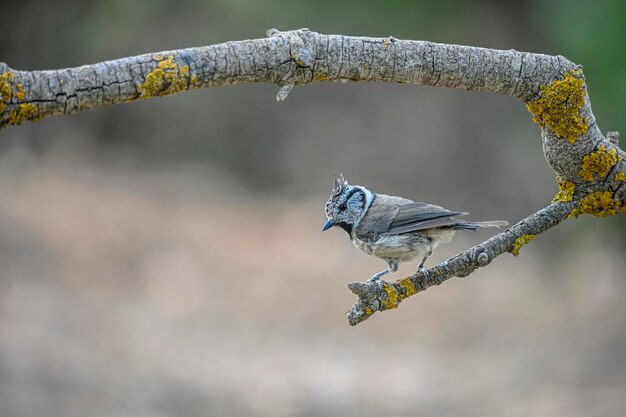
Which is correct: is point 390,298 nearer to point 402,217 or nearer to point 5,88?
point 402,217

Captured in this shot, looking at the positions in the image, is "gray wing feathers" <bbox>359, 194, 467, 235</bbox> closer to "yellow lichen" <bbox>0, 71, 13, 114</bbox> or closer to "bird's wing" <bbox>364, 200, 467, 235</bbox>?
"bird's wing" <bbox>364, 200, 467, 235</bbox>

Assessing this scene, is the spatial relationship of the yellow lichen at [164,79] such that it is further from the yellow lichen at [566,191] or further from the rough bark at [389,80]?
the yellow lichen at [566,191]

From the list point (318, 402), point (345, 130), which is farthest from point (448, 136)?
point (318, 402)

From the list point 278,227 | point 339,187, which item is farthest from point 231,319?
point 339,187

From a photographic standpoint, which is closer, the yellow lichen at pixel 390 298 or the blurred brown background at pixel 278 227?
the yellow lichen at pixel 390 298

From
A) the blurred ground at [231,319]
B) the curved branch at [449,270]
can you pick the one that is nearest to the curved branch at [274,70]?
the curved branch at [449,270]

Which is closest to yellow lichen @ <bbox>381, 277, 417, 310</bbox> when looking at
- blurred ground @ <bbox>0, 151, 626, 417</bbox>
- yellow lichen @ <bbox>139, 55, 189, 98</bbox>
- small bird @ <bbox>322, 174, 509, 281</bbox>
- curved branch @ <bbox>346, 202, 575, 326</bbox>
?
curved branch @ <bbox>346, 202, 575, 326</bbox>
